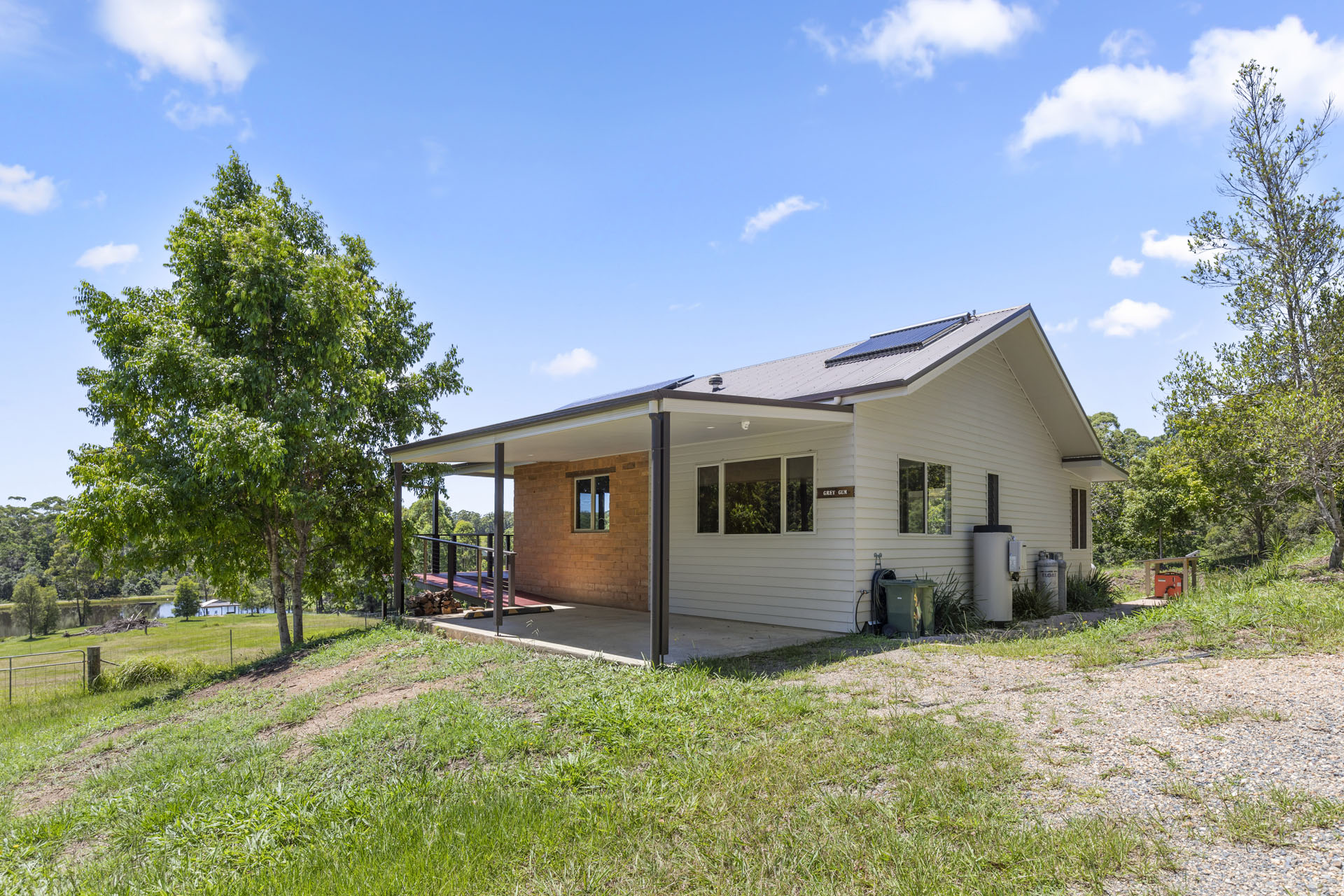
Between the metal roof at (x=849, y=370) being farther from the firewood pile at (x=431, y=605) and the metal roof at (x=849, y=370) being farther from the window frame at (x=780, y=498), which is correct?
the firewood pile at (x=431, y=605)

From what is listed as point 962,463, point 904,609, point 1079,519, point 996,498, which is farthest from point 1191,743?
point 1079,519

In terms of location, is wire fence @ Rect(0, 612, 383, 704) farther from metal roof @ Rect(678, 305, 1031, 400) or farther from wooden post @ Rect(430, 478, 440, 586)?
metal roof @ Rect(678, 305, 1031, 400)

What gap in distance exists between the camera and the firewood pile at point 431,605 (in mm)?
12578

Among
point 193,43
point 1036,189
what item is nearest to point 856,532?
point 1036,189

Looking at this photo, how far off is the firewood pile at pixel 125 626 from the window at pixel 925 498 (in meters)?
54.9

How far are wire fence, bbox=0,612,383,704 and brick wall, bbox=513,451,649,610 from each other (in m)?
3.21

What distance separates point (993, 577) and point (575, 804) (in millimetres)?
9019

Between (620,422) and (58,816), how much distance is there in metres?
6.04

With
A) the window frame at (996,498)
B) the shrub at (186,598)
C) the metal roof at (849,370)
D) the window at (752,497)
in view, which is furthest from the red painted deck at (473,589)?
the shrub at (186,598)

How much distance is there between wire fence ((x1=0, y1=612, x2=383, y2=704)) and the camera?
1537cm

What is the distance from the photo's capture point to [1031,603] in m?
12.5

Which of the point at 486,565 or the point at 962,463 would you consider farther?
the point at 486,565

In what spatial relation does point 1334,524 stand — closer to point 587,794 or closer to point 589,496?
point 589,496

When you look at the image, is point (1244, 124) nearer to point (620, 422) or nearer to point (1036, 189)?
point (1036, 189)
